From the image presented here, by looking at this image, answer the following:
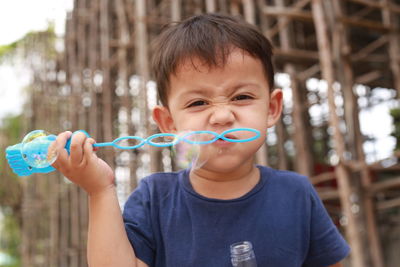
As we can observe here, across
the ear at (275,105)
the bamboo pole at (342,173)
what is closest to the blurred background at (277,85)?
the bamboo pole at (342,173)

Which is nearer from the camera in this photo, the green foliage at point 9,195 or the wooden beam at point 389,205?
the wooden beam at point 389,205

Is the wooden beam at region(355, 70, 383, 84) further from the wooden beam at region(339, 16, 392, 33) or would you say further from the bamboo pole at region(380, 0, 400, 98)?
the wooden beam at region(339, 16, 392, 33)

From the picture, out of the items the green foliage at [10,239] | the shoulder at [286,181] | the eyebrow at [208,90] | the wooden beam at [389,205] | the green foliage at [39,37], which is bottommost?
the green foliage at [10,239]

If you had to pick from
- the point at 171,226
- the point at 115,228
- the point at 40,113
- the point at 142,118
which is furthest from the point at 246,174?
the point at 40,113

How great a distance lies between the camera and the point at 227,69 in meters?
0.94

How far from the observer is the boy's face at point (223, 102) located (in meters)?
0.91

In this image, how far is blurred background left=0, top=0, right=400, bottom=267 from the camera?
281 centimetres

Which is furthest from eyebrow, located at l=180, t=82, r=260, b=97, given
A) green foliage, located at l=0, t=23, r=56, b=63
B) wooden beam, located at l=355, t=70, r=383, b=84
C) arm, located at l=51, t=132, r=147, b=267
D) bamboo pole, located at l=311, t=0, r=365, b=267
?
green foliage, located at l=0, t=23, r=56, b=63

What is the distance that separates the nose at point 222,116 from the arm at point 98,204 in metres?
0.23

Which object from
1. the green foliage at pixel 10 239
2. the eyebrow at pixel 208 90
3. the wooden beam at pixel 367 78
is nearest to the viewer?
the eyebrow at pixel 208 90

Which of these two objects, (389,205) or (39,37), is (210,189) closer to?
(389,205)

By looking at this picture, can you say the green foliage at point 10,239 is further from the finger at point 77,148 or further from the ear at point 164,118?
the finger at point 77,148

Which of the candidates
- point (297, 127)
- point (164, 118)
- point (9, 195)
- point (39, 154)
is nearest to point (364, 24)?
point (297, 127)

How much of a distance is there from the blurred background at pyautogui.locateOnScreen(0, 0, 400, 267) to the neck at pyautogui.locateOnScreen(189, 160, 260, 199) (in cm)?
153
